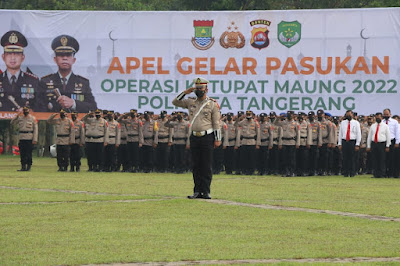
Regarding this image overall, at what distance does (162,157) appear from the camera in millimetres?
27703

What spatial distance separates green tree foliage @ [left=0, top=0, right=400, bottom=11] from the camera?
51.0 meters

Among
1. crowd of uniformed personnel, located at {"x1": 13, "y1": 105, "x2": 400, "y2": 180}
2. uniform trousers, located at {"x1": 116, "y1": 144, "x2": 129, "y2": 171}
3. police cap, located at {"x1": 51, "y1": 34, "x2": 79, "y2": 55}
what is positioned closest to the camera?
crowd of uniformed personnel, located at {"x1": 13, "y1": 105, "x2": 400, "y2": 180}

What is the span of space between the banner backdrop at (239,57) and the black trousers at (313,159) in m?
2.20

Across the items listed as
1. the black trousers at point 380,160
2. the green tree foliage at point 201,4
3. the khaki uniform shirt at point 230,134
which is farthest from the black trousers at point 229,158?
the green tree foliage at point 201,4

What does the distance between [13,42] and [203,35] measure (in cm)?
583

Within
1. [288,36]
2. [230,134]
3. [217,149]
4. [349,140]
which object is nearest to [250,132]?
[230,134]

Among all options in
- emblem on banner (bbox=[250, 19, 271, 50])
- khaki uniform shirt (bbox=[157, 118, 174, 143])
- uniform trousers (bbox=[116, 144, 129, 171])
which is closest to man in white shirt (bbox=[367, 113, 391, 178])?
emblem on banner (bbox=[250, 19, 271, 50])

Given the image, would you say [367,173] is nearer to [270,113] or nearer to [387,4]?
[270,113]

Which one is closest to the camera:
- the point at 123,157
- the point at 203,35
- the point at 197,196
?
the point at 197,196

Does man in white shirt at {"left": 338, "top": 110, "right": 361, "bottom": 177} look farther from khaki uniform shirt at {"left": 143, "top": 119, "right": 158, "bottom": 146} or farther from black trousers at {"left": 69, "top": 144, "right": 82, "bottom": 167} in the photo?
black trousers at {"left": 69, "top": 144, "right": 82, "bottom": 167}

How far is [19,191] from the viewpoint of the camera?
56.1 feet

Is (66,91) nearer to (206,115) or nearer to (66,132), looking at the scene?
(66,132)

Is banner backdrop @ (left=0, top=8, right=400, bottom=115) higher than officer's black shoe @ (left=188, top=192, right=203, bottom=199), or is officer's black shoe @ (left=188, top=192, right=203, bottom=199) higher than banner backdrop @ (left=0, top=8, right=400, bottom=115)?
banner backdrop @ (left=0, top=8, right=400, bottom=115)

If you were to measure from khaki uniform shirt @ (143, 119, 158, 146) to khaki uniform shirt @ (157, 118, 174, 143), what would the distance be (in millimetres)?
140
